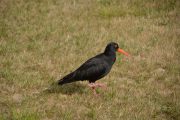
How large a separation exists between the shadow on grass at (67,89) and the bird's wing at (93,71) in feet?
2.14

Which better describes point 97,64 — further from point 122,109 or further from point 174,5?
point 174,5

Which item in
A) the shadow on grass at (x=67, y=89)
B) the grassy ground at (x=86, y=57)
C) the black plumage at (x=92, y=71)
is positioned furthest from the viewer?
the shadow on grass at (x=67, y=89)

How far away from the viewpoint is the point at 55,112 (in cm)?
1048

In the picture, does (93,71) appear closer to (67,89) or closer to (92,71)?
(92,71)

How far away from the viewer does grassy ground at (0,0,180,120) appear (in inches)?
424

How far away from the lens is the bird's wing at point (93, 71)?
37.0 ft

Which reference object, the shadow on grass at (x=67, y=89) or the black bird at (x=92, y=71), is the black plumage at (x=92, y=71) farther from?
the shadow on grass at (x=67, y=89)

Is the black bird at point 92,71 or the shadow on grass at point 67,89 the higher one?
the black bird at point 92,71

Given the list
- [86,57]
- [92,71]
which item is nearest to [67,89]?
[92,71]

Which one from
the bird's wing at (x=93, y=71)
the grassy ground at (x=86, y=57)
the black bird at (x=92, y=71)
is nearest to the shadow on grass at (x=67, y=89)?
the grassy ground at (x=86, y=57)

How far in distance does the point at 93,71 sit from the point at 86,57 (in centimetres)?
304

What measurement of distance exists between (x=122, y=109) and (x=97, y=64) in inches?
56.5

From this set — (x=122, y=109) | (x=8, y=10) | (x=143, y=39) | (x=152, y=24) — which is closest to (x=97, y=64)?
(x=122, y=109)

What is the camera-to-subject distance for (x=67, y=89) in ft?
39.1
